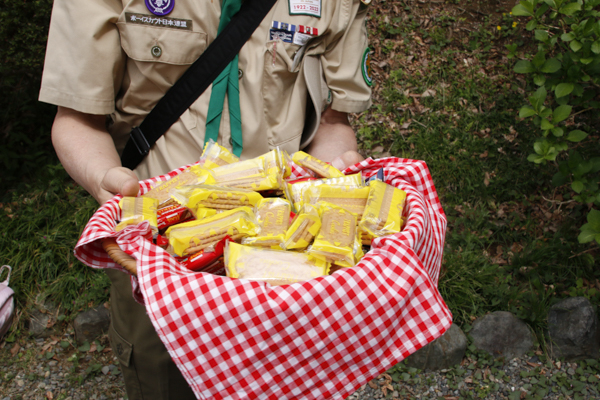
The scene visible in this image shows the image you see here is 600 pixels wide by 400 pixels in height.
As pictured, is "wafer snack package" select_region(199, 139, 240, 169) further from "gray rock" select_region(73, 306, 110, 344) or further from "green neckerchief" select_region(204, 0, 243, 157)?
"gray rock" select_region(73, 306, 110, 344)

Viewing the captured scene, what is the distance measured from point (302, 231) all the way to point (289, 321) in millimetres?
303

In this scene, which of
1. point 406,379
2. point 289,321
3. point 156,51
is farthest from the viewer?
point 406,379

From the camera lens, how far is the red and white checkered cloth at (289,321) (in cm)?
108

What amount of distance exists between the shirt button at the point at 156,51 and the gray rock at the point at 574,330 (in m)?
3.09

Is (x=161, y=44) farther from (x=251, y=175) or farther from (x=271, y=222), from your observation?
(x=271, y=222)

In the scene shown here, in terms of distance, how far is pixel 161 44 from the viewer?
165 centimetres

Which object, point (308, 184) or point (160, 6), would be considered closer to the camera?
point (308, 184)

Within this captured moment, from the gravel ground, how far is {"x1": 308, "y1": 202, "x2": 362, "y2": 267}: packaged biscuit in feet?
6.80

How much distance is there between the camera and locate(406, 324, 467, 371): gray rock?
311 centimetres

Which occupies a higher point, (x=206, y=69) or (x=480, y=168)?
(x=206, y=69)

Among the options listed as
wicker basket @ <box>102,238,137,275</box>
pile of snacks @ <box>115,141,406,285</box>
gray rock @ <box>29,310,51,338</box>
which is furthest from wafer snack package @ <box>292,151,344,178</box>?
gray rock @ <box>29,310,51,338</box>

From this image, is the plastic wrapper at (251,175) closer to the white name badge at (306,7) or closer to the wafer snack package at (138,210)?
the wafer snack package at (138,210)

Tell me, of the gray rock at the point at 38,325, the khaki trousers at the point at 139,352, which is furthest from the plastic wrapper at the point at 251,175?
the gray rock at the point at 38,325

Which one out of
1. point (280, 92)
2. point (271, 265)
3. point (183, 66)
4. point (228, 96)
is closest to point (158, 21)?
point (183, 66)
